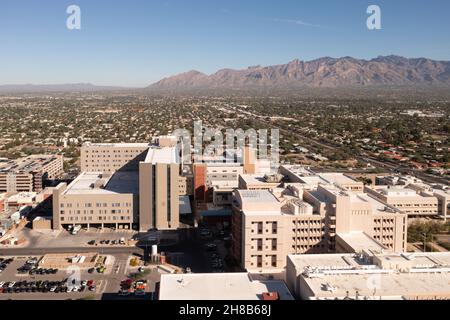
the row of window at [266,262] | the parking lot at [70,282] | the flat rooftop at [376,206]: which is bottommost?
the parking lot at [70,282]

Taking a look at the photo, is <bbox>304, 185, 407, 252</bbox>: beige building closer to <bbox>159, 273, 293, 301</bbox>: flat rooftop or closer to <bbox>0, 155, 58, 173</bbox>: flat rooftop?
<bbox>159, 273, 293, 301</bbox>: flat rooftop

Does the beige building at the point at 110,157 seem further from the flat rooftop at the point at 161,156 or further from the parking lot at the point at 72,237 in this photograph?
the parking lot at the point at 72,237

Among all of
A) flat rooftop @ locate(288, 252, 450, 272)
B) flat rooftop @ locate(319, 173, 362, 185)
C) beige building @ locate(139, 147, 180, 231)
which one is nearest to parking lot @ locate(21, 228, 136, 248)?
beige building @ locate(139, 147, 180, 231)

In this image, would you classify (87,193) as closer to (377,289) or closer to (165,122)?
(377,289)

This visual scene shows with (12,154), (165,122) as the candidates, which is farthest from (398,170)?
(165,122)

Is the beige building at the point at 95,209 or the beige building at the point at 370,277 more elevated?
the beige building at the point at 370,277

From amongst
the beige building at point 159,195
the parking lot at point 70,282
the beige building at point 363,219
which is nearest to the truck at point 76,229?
the beige building at point 159,195
